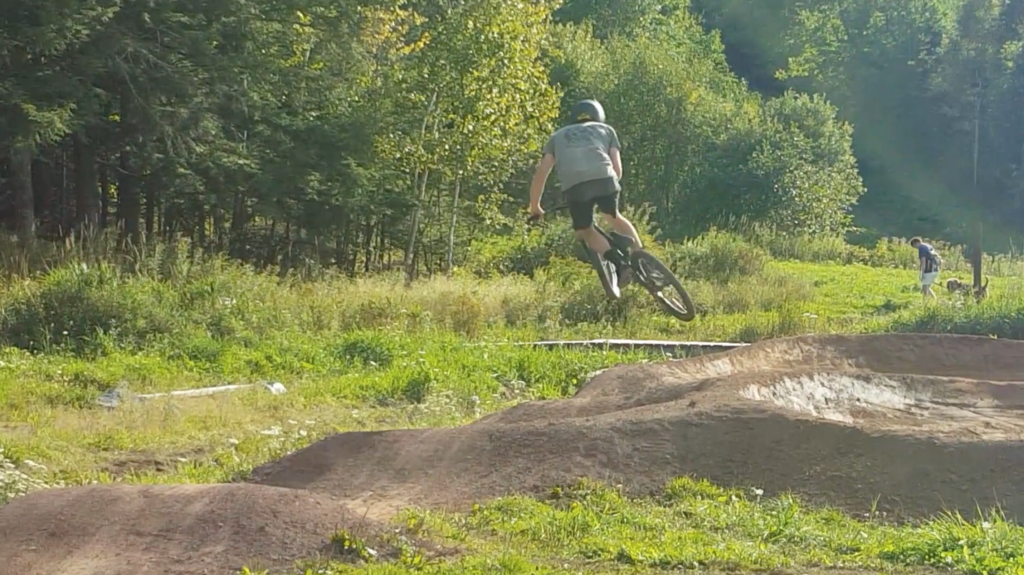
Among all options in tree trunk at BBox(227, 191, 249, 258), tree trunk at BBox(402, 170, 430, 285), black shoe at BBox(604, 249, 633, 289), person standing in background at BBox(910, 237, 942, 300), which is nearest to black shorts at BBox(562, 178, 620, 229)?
black shoe at BBox(604, 249, 633, 289)

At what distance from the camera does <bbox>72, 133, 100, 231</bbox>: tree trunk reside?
81.6 ft

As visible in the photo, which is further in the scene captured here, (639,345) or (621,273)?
(639,345)

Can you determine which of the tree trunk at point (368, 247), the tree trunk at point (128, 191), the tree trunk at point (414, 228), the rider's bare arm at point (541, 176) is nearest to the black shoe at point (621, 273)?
the rider's bare arm at point (541, 176)

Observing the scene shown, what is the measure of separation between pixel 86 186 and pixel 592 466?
1934cm

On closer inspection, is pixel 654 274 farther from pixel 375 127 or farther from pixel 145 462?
pixel 375 127

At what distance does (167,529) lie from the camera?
665 cm

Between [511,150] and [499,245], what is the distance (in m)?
3.62

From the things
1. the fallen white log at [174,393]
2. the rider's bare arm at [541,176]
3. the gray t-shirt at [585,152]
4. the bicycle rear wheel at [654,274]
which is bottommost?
the fallen white log at [174,393]

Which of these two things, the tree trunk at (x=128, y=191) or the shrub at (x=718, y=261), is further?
the shrub at (x=718, y=261)

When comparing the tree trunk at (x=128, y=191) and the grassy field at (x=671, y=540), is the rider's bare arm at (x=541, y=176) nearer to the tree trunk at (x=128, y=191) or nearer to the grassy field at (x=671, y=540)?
the grassy field at (x=671, y=540)

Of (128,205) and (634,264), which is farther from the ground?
(634,264)

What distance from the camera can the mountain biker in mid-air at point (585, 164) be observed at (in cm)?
1048

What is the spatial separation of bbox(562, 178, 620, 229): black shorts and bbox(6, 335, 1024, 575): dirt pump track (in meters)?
1.54

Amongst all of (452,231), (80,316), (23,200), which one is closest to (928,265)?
(452,231)
